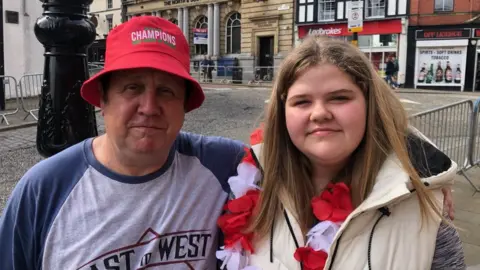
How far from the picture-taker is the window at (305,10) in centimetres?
3011

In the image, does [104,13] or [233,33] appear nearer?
[233,33]

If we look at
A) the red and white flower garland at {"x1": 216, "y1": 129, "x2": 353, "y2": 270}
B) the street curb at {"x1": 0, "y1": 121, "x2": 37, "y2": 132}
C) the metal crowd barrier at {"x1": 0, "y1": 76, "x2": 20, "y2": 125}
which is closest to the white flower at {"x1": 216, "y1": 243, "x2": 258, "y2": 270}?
the red and white flower garland at {"x1": 216, "y1": 129, "x2": 353, "y2": 270}

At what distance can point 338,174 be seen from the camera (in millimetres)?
1674

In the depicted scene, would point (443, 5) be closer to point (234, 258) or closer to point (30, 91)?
point (30, 91)

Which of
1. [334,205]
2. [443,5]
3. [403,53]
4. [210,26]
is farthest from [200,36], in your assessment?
[334,205]

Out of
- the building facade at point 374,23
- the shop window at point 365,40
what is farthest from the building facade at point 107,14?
the shop window at point 365,40

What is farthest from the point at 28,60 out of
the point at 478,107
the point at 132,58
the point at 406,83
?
the point at 406,83

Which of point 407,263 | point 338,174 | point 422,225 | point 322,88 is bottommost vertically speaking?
point 407,263

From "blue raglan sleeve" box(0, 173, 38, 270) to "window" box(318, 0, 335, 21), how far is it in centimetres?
3007

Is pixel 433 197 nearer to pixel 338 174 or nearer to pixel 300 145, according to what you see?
pixel 338 174

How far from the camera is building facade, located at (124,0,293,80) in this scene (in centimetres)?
3173

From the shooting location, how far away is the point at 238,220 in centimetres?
164

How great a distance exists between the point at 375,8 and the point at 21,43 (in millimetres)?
21541

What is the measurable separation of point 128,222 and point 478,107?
17.3ft
